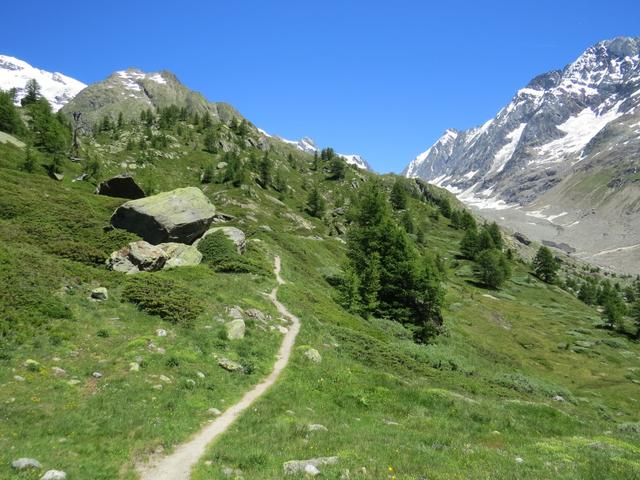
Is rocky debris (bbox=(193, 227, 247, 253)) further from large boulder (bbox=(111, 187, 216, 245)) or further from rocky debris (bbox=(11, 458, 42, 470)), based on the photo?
rocky debris (bbox=(11, 458, 42, 470))

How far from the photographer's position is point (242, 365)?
22.8 m

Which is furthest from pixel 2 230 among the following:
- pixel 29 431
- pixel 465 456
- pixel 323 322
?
pixel 465 456

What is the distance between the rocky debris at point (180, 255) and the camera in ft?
129

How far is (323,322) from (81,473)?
27.3m

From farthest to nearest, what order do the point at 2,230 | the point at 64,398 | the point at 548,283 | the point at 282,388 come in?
the point at 548,283
the point at 2,230
the point at 282,388
the point at 64,398

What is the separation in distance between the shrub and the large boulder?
13614mm

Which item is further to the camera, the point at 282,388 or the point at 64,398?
the point at 282,388

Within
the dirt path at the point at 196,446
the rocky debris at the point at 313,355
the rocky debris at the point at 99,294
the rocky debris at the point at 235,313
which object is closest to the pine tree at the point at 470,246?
the rocky debris at the point at 235,313

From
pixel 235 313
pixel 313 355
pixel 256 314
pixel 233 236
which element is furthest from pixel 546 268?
pixel 235 313

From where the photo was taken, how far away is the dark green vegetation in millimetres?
13609

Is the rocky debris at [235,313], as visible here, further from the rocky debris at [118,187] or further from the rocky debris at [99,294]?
the rocky debris at [118,187]

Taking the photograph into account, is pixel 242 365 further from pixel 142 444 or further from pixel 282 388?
pixel 142 444

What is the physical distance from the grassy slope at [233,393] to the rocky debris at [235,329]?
0.88 m

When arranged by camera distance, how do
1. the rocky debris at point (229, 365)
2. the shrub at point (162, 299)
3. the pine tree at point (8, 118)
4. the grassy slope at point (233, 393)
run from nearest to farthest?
the grassy slope at point (233, 393) → the rocky debris at point (229, 365) → the shrub at point (162, 299) → the pine tree at point (8, 118)
